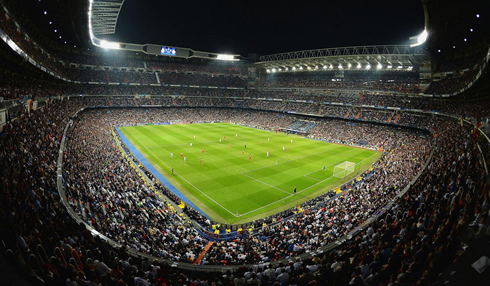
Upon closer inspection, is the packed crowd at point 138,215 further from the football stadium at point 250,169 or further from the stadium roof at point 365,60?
the stadium roof at point 365,60

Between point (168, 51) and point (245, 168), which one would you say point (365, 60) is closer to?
point (245, 168)

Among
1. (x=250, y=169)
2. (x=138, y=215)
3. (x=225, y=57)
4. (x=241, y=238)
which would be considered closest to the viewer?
(x=138, y=215)

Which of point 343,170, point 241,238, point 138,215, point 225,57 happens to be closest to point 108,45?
point 225,57

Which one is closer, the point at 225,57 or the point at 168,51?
the point at 168,51

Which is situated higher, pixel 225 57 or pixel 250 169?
pixel 225 57

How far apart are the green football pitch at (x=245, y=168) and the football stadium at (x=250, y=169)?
274 millimetres

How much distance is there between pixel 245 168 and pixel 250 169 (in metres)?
0.72

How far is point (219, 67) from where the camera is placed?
99.8 meters

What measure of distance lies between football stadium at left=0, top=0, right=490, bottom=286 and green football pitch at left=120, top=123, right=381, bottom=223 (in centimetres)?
27

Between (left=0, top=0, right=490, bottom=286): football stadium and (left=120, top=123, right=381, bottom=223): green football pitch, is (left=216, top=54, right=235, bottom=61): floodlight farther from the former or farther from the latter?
(left=120, top=123, right=381, bottom=223): green football pitch

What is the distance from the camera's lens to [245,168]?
33.1m

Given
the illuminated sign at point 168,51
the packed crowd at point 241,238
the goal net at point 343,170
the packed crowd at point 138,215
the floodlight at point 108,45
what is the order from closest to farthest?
the packed crowd at point 241,238
the packed crowd at point 138,215
the goal net at point 343,170
the floodlight at point 108,45
the illuminated sign at point 168,51

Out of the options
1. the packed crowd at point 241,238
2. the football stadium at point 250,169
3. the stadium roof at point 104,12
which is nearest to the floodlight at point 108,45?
the football stadium at point 250,169

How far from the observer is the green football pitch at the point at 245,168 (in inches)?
932
